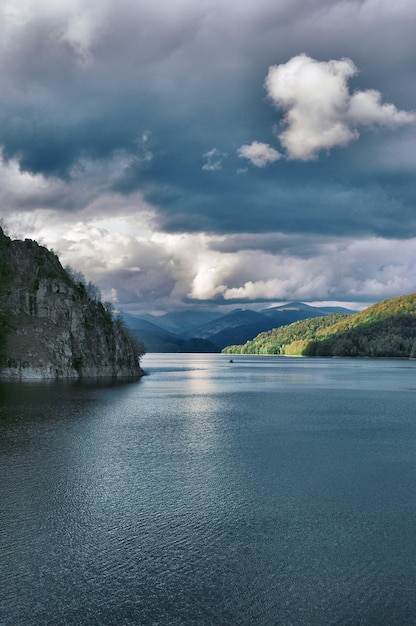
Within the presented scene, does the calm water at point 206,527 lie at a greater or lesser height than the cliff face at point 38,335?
lesser

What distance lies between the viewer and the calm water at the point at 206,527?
20.9 meters

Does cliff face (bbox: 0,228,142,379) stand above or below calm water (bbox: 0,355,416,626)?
A: above

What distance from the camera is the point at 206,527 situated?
2997cm

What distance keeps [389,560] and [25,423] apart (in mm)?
58186

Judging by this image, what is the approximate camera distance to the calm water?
68.5 ft

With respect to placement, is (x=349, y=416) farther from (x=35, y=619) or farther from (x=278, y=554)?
(x=35, y=619)

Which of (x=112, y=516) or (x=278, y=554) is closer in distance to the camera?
(x=278, y=554)

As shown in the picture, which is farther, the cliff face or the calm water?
the cliff face

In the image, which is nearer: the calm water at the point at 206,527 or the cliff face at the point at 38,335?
the calm water at the point at 206,527

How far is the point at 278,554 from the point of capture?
26078 millimetres

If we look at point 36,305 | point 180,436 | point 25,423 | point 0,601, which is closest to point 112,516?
point 0,601

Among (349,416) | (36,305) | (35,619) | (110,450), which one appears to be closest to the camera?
(35,619)

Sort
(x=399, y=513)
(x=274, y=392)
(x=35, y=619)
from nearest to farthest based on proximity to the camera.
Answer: (x=35, y=619) → (x=399, y=513) → (x=274, y=392)

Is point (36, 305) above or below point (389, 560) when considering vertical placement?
above
